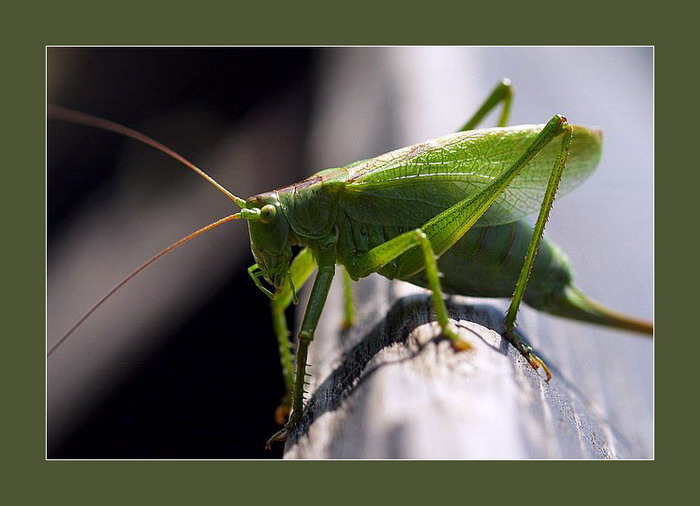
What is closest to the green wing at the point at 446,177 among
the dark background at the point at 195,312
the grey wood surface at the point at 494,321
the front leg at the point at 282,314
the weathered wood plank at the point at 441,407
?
the grey wood surface at the point at 494,321

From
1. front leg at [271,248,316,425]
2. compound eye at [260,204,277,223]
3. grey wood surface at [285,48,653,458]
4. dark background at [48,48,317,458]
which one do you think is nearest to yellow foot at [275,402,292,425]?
front leg at [271,248,316,425]

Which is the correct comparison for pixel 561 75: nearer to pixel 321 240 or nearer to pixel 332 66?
pixel 332 66

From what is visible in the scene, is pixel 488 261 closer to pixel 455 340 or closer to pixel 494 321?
pixel 494 321

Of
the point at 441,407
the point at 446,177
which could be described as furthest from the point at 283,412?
the point at 441,407

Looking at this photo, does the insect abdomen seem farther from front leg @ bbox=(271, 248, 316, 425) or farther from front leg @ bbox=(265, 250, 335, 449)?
front leg @ bbox=(271, 248, 316, 425)

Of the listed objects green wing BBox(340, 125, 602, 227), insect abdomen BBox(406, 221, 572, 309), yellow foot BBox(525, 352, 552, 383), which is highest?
green wing BBox(340, 125, 602, 227)
